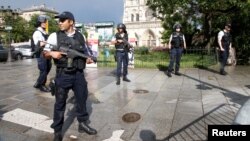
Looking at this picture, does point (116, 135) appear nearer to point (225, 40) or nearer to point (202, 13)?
point (225, 40)

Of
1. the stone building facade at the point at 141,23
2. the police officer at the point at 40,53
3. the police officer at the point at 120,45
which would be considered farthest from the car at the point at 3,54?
the stone building facade at the point at 141,23

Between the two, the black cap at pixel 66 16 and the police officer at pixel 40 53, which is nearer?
the black cap at pixel 66 16

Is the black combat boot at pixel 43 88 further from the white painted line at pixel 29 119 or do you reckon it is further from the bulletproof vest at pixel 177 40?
the bulletproof vest at pixel 177 40

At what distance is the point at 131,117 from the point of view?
22.6 ft

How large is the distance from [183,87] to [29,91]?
4757 millimetres

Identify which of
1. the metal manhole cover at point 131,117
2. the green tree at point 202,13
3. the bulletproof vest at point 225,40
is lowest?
the metal manhole cover at point 131,117

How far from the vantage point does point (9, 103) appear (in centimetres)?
807

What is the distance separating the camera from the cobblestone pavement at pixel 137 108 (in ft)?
19.3

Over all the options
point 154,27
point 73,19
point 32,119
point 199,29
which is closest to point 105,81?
point 32,119

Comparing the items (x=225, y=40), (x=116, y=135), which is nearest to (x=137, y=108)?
(x=116, y=135)

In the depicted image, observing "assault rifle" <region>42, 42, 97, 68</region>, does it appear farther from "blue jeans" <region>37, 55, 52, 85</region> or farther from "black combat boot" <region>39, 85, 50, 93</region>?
"black combat boot" <region>39, 85, 50, 93</region>

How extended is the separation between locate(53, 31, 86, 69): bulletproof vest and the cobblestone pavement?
1321 mm

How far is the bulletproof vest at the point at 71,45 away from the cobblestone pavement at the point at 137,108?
132cm

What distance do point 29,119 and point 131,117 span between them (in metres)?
2.12
